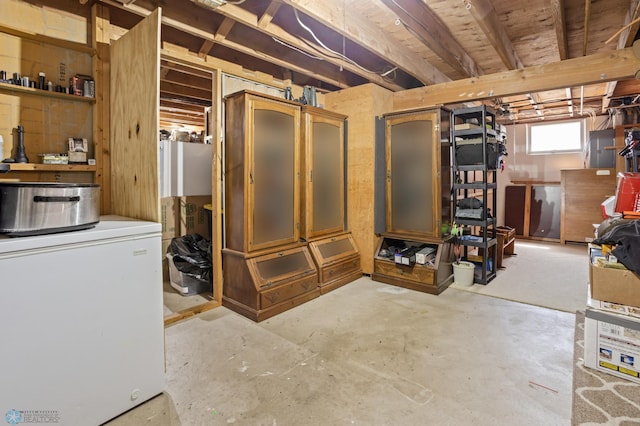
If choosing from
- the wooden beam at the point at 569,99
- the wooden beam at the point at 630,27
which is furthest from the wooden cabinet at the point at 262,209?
the wooden beam at the point at 569,99

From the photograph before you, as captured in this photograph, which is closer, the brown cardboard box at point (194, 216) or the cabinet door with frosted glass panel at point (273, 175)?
the cabinet door with frosted glass panel at point (273, 175)

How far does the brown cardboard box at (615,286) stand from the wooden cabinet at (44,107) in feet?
11.8

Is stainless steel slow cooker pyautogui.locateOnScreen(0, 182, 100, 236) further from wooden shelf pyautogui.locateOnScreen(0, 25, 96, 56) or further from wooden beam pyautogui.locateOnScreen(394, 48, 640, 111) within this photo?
wooden beam pyautogui.locateOnScreen(394, 48, 640, 111)

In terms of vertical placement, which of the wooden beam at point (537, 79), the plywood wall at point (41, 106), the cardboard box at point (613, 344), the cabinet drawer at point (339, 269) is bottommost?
the cardboard box at point (613, 344)

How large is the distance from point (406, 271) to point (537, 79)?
238 cm

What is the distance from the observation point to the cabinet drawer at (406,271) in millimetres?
3463

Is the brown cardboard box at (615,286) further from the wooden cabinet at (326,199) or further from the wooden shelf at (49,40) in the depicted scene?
the wooden shelf at (49,40)

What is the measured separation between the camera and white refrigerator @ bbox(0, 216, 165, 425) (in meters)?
1.31

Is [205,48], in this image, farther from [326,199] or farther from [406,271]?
[406,271]

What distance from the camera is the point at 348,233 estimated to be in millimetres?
4023

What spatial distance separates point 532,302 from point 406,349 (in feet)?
5.71

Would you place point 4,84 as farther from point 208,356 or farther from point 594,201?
point 594,201

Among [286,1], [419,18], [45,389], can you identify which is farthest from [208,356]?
[419,18]

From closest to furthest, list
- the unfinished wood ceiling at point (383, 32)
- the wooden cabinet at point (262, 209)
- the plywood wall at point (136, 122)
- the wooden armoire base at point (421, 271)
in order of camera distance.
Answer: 1. the plywood wall at point (136, 122)
2. the unfinished wood ceiling at point (383, 32)
3. the wooden cabinet at point (262, 209)
4. the wooden armoire base at point (421, 271)
